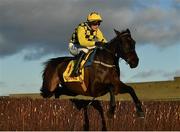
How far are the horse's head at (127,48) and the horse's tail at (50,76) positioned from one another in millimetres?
2865

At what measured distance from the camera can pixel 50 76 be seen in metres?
21.0

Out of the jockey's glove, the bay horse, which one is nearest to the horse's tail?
the bay horse

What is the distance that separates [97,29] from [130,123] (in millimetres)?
3042

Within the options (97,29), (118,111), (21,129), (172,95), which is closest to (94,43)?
(97,29)

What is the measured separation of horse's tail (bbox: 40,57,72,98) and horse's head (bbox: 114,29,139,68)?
2.86m

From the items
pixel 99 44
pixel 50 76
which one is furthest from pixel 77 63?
pixel 50 76

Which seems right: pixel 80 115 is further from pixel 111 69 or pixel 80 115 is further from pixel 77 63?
pixel 111 69

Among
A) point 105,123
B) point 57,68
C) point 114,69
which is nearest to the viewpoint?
point 114,69

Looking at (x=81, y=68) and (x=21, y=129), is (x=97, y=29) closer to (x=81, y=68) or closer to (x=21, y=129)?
(x=81, y=68)

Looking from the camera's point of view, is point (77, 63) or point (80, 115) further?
point (80, 115)

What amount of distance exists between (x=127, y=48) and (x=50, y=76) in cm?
412

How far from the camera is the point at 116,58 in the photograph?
1834 centimetres

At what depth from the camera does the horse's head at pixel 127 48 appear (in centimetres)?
1755

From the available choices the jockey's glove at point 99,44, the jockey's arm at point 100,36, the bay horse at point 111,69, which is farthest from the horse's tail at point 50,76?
the jockey's glove at point 99,44
